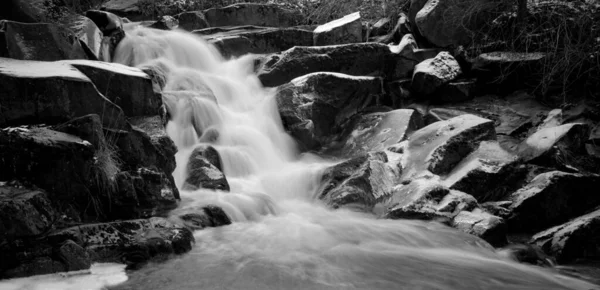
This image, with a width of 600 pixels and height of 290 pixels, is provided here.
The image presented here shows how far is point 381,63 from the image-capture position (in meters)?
9.25

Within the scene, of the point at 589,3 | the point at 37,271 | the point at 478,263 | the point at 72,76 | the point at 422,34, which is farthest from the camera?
the point at 422,34

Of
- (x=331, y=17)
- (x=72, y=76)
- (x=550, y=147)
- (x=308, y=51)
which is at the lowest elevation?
(x=550, y=147)

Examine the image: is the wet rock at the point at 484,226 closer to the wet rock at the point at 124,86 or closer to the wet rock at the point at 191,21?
the wet rock at the point at 124,86

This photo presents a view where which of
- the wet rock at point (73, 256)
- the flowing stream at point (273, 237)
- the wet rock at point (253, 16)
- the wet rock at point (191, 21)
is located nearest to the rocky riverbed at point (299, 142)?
the wet rock at point (73, 256)

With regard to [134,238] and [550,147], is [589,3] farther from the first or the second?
[134,238]

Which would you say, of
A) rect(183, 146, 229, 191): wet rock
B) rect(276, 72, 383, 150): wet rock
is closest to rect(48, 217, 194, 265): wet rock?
rect(183, 146, 229, 191): wet rock

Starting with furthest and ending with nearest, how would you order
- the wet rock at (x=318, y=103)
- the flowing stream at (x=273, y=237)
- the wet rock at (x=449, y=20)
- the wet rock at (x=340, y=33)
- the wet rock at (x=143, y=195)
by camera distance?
the wet rock at (x=340, y=33), the wet rock at (x=449, y=20), the wet rock at (x=318, y=103), the wet rock at (x=143, y=195), the flowing stream at (x=273, y=237)

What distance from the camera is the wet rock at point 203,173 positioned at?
543cm

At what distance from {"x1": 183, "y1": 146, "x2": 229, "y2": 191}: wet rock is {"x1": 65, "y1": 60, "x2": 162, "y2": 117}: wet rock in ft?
2.58

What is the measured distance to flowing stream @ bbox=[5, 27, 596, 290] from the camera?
11.3ft

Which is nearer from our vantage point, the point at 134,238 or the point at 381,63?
the point at 134,238

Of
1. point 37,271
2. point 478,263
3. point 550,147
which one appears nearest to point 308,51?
point 550,147

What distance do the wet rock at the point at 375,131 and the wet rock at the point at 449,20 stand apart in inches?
108

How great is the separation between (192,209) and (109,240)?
1.10 meters
